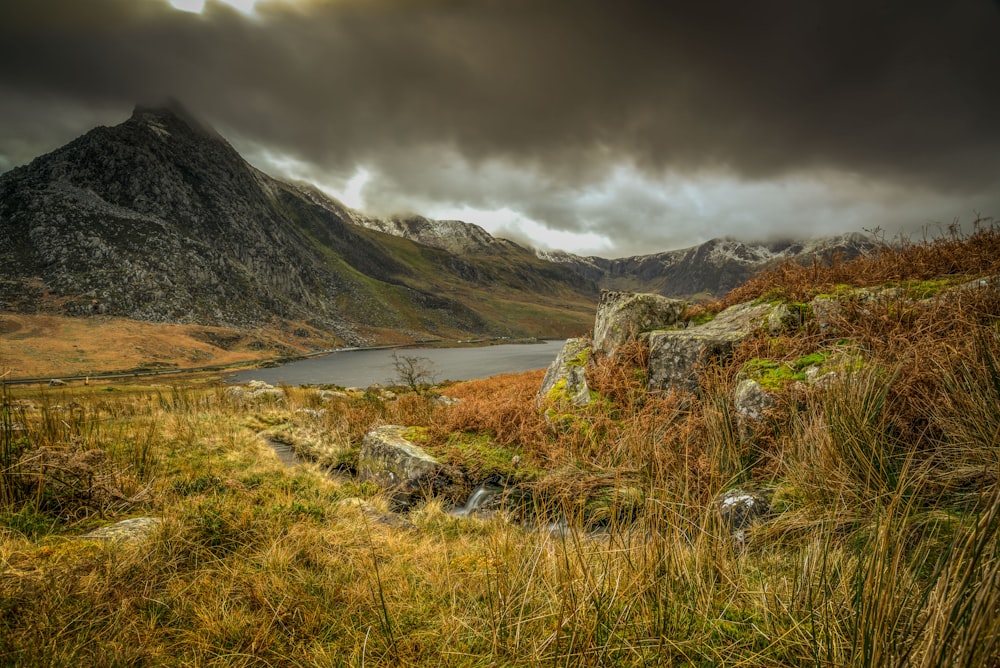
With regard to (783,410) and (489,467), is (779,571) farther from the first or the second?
(489,467)

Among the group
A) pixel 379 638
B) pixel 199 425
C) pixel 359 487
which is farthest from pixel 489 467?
pixel 199 425

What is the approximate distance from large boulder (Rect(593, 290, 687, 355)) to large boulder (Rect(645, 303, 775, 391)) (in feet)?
2.39

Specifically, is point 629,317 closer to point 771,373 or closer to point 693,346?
point 693,346

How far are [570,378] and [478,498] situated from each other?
11.9 feet

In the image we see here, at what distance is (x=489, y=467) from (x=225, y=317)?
351 feet

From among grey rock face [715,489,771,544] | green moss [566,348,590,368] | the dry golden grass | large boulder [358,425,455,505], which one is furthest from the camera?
the dry golden grass

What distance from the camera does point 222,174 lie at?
138375mm

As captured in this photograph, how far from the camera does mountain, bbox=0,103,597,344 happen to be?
81.6 metres

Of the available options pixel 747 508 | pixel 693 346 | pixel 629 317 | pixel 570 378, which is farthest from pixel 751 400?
pixel 570 378

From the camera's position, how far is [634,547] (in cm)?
223

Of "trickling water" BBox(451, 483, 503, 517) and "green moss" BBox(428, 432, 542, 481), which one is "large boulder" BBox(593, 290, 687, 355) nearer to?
"green moss" BBox(428, 432, 542, 481)

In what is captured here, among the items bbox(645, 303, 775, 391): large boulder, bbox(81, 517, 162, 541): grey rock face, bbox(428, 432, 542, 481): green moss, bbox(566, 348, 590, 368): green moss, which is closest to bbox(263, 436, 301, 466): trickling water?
bbox(428, 432, 542, 481): green moss

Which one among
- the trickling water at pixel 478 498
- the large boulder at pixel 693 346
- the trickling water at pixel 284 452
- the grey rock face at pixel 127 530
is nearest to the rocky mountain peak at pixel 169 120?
the trickling water at pixel 284 452

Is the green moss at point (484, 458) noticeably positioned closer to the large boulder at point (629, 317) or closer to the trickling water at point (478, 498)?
the trickling water at point (478, 498)
